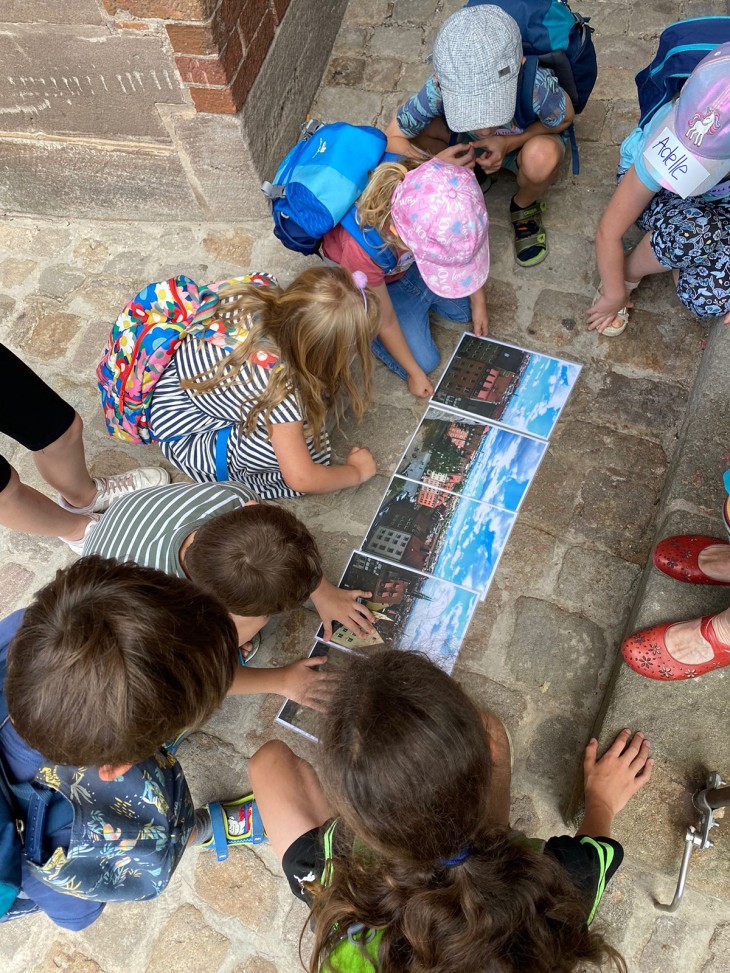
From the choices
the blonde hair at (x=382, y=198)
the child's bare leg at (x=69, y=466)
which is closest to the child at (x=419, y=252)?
the blonde hair at (x=382, y=198)

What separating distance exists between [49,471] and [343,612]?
96 cm

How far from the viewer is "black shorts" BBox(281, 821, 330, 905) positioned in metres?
1.58

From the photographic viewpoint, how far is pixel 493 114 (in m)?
2.03

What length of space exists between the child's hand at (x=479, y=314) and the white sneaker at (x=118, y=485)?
1147 millimetres

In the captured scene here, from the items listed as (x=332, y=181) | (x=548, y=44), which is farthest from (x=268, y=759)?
(x=548, y=44)

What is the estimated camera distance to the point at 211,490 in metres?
1.85

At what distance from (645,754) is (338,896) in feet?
2.74

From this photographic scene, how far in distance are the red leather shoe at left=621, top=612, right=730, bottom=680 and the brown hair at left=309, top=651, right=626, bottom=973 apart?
0.63 metres

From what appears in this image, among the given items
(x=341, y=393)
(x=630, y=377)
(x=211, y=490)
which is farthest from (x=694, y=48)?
(x=211, y=490)

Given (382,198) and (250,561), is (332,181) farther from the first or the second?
(250,561)

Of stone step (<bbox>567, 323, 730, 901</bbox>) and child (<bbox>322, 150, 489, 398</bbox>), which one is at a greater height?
child (<bbox>322, 150, 489, 398</bbox>)

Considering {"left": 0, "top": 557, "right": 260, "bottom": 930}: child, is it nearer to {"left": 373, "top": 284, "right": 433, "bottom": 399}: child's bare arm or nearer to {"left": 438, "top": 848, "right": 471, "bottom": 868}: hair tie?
{"left": 438, "top": 848, "right": 471, "bottom": 868}: hair tie

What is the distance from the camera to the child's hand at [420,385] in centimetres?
A: 229

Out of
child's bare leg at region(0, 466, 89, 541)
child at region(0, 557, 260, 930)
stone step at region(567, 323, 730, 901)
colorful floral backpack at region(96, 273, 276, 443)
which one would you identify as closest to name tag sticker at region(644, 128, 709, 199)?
stone step at region(567, 323, 730, 901)
